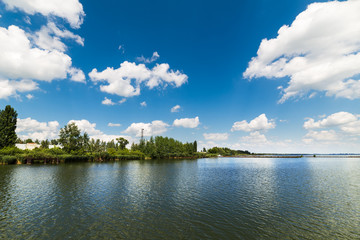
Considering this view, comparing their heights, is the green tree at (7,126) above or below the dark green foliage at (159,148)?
above

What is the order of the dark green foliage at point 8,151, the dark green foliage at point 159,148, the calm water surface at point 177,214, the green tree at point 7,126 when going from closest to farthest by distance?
the calm water surface at point 177,214 < the dark green foliage at point 8,151 < the green tree at point 7,126 < the dark green foliage at point 159,148

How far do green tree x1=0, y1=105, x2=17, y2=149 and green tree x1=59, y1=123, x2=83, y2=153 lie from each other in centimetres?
2545

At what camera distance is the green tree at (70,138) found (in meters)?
116

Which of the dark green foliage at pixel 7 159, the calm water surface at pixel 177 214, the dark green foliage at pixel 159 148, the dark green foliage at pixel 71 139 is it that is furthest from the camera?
the dark green foliage at pixel 159 148

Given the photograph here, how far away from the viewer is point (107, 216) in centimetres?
2022

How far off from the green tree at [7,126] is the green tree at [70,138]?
83.5ft

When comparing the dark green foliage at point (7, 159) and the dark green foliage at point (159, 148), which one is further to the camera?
the dark green foliage at point (159, 148)

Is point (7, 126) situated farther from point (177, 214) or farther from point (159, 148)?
point (177, 214)

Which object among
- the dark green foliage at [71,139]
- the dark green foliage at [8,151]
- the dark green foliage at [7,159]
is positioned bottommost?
the dark green foliage at [7,159]

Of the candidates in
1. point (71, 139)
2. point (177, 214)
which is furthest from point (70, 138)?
point (177, 214)

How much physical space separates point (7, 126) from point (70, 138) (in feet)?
106

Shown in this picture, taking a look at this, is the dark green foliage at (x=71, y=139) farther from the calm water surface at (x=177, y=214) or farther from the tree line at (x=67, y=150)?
the calm water surface at (x=177, y=214)

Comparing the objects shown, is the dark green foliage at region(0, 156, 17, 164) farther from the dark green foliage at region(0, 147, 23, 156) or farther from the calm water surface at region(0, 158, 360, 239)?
the calm water surface at region(0, 158, 360, 239)

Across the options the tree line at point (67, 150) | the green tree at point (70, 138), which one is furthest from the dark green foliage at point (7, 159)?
the green tree at point (70, 138)
